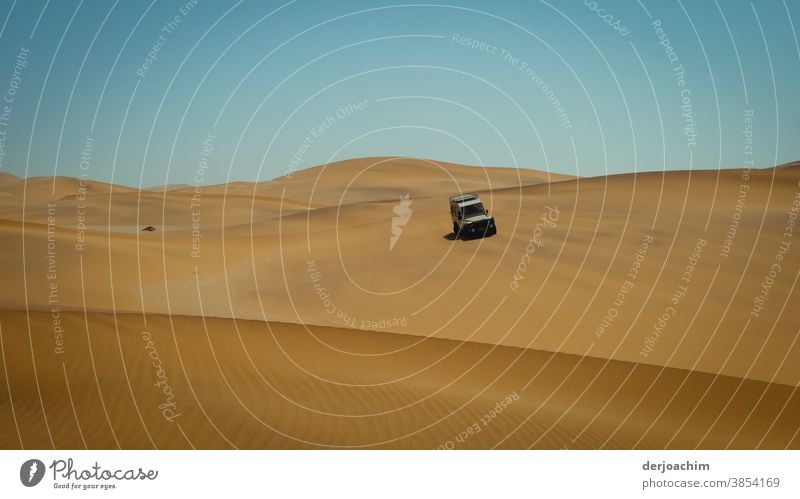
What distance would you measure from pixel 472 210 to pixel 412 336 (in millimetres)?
9820

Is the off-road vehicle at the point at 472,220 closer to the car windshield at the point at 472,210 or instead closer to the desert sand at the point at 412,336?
the car windshield at the point at 472,210

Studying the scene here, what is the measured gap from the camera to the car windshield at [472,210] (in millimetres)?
29759

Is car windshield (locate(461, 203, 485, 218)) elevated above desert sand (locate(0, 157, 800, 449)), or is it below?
above

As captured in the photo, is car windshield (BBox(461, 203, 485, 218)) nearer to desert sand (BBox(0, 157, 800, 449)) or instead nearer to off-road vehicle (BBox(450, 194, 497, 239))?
off-road vehicle (BBox(450, 194, 497, 239))

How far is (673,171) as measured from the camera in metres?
55.9

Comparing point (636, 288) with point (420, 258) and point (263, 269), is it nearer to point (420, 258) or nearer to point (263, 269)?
point (420, 258)

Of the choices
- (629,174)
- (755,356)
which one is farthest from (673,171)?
(755,356)

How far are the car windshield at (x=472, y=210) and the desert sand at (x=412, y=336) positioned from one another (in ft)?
4.37

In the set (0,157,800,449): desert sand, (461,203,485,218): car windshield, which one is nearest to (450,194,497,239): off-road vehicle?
(461,203,485,218): car windshield

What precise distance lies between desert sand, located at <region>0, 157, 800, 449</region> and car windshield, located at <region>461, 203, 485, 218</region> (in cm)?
133

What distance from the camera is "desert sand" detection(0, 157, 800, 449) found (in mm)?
15703

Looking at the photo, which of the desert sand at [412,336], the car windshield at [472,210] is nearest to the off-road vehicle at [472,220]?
the car windshield at [472,210]

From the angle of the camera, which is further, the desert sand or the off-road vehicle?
the off-road vehicle

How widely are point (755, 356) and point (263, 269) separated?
16872 mm
